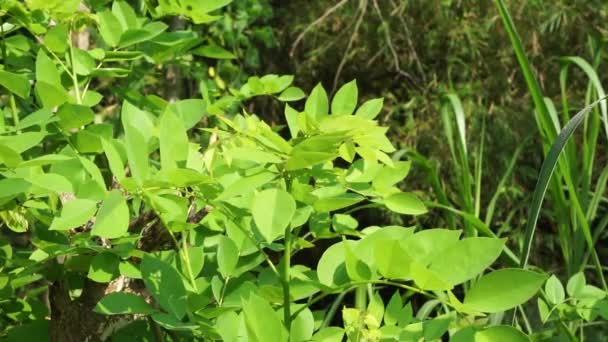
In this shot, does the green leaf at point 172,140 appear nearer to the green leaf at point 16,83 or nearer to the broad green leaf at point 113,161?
the broad green leaf at point 113,161

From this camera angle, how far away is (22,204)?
824mm

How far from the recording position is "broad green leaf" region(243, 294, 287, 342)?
54 centimetres

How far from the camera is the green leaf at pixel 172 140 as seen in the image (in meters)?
0.67

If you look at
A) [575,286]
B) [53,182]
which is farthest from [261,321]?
[575,286]

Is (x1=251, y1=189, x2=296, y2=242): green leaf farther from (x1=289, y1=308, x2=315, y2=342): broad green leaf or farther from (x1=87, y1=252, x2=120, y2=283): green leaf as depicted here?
(x1=87, y1=252, x2=120, y2=283): green leaf

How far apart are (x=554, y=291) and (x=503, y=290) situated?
1.56 feet

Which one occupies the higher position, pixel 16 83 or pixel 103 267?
pixel 16 83

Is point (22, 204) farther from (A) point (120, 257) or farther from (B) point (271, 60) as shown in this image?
(B) point (271, 60)

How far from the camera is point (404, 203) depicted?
76cm

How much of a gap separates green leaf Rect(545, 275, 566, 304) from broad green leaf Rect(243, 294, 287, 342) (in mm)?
545

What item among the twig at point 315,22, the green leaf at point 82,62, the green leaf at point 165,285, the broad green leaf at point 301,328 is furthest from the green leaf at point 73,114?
the twig at point 315,22

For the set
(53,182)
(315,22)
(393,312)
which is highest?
(53,182)

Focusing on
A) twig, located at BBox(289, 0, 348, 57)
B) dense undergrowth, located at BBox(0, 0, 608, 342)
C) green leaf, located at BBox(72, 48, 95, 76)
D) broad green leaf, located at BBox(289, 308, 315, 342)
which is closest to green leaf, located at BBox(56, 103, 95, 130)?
dense undergrowth, located at BBox(0, 0, 608, 342)

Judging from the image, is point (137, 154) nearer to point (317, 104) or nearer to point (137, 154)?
point (137, 154)
